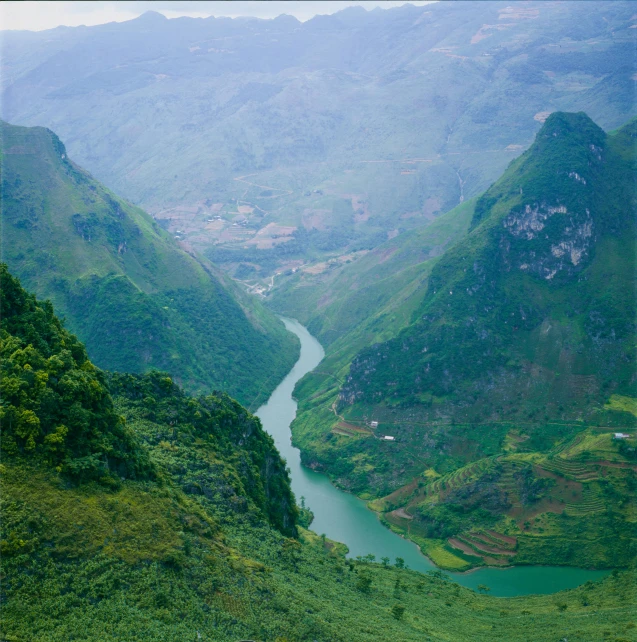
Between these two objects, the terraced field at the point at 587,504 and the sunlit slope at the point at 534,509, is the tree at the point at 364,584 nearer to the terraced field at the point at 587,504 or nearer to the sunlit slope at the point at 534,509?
the sunlit slope at the point at 534,509

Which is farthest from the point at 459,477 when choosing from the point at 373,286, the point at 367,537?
the point at 373,286

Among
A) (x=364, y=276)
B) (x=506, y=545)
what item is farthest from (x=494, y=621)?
(x=364, y=276)

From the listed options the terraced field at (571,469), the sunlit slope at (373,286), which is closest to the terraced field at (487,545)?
the terraced field at (571,469)

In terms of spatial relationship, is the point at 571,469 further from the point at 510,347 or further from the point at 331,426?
the point at 331,426

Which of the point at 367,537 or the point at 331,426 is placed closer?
the point at 367,537

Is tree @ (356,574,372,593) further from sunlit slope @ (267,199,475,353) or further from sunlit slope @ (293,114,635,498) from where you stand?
sunlit slope @ (267,199,475,353)

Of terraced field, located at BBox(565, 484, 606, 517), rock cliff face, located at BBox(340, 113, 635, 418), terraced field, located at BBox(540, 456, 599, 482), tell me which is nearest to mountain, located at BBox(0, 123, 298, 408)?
rock cliff face, located at BBox(340, 113, 635, 418)
